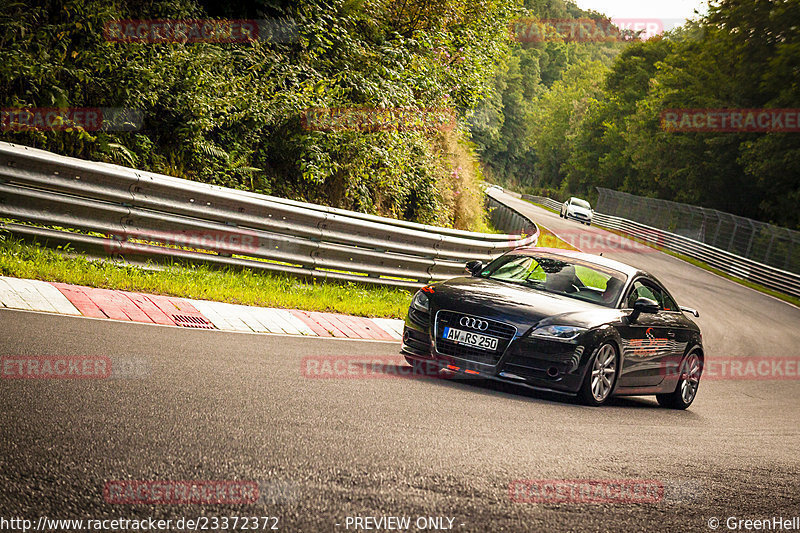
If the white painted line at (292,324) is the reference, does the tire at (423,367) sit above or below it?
above

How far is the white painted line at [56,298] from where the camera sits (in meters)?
7.29

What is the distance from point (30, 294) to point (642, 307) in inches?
235

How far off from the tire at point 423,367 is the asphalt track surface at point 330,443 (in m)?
0.16

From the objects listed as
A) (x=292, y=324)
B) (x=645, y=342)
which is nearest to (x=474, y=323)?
(x=645, y=342)

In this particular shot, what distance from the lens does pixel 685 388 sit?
927 cm

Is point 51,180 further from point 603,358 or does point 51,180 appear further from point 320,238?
point 603,358

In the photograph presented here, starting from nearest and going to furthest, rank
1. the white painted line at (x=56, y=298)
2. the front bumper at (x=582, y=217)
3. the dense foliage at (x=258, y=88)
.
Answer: the white painted line at (x=56, y=298)
the dense foliage at (x=258, y=88)
the front bumper at (x=582, y=217)

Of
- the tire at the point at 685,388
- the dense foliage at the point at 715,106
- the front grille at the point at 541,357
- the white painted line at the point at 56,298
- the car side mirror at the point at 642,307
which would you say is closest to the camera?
the front grille at the point at 541,357

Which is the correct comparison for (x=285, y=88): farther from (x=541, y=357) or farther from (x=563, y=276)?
(x=541, y=357)

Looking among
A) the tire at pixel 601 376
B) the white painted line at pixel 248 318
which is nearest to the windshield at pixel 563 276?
the tire at pixel 601 376

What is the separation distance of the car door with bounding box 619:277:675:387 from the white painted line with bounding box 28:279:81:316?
5.25 meters

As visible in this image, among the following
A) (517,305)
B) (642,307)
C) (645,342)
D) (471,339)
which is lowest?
(471,339)

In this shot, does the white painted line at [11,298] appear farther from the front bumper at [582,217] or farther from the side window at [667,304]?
A: the front bumper at [582,217]

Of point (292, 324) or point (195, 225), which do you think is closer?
point (292, 324)
